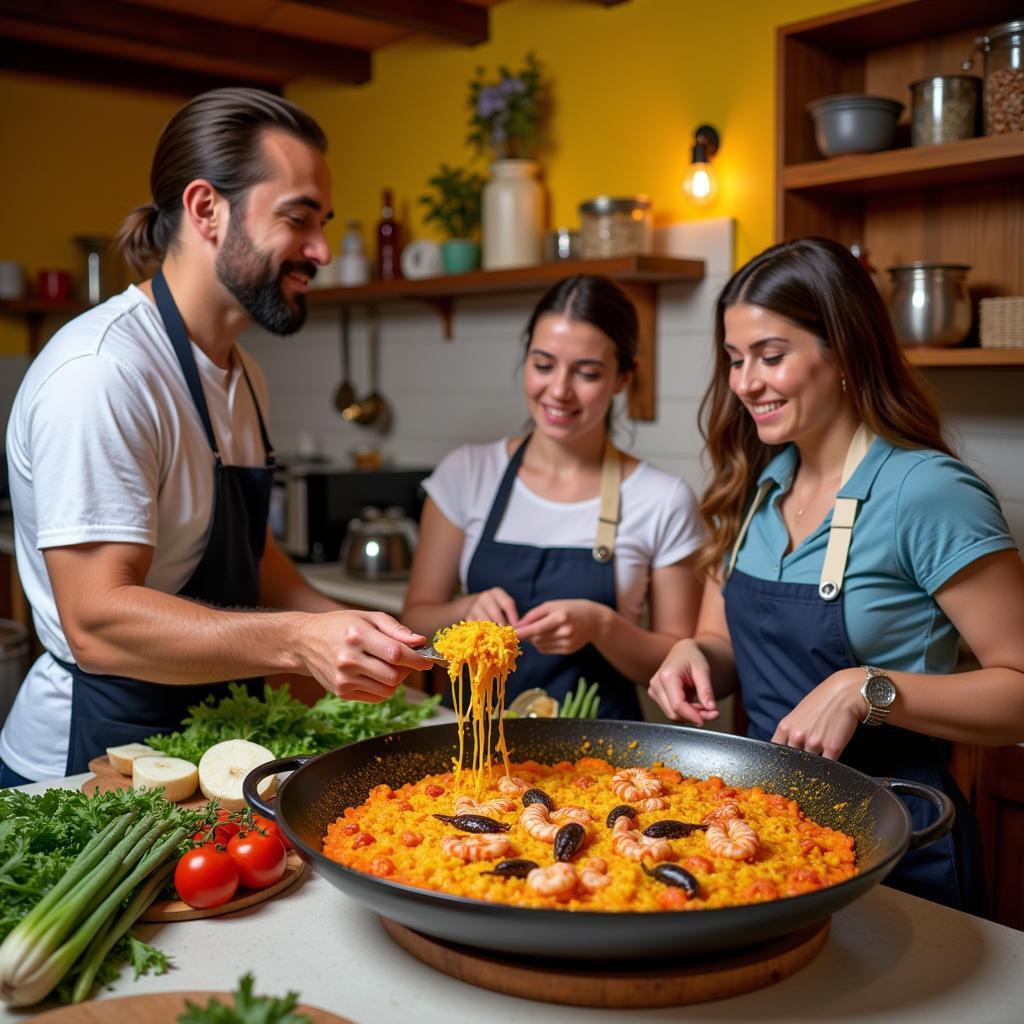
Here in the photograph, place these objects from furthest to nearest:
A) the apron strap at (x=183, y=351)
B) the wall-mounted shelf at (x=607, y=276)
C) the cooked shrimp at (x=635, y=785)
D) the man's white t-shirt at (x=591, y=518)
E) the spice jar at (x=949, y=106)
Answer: the wall-mounted shelf at (x=607, y=276), the man's white t-shirt at (x=591, y=518), the spice jar at (x=949, y=106), the apron strap at (x=183, y=351), the cooked shrimp at (x=635, y=785)

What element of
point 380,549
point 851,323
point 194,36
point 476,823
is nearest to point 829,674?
point 851,323

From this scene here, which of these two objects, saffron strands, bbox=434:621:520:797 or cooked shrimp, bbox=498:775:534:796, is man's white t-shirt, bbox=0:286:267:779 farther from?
cooked shrimp, bbox=498:775:534:796

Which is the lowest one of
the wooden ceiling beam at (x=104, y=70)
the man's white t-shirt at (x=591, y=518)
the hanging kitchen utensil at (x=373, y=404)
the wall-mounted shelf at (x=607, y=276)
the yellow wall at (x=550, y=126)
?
the man's white t-shirt at (x=591, y=518)

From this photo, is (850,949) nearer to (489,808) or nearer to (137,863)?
(489,808)

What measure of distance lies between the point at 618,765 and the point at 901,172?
1.70m

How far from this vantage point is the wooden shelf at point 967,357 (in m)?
2.55

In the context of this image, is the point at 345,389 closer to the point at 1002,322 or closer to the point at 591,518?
the point at 591,518

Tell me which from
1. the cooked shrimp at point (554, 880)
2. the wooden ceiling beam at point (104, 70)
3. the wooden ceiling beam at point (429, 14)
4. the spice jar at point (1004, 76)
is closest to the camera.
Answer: the cooked shrimp at point (554, 880)

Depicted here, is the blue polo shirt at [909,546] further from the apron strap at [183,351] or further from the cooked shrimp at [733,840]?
the apron strap at [183,351]

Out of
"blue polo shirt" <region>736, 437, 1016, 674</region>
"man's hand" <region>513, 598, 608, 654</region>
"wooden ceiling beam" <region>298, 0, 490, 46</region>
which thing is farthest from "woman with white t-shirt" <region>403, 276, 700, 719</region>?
"wooden ceiling beam" <region>298, 0, 490, 46</region>

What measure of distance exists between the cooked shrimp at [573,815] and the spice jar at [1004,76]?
1.89 meters

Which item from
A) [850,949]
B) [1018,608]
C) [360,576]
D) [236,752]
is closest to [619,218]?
[360,576]

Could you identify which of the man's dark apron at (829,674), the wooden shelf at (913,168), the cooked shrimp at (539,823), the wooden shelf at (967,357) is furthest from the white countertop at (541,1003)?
the wooden shelf at (913,168)

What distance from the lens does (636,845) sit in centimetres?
135
